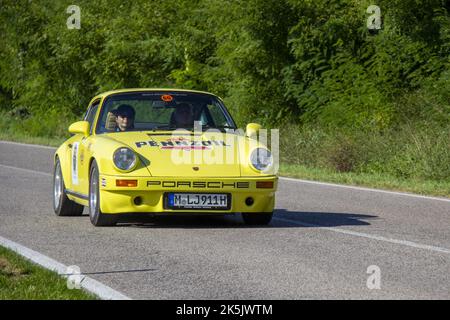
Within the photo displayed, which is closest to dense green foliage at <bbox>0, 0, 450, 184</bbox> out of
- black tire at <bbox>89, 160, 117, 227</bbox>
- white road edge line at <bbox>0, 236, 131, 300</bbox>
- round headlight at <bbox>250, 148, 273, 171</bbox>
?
round headlight at <bbox>250, 148, 273, 171</bbox>

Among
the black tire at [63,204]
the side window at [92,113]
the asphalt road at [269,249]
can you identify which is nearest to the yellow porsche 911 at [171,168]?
the asphalt road at [269,249]

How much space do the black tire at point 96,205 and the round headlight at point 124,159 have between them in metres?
0.39

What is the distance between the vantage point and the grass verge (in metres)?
7.43

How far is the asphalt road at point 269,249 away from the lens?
Answer: 797 centimetres

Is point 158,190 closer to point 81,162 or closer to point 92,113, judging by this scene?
point 81,162

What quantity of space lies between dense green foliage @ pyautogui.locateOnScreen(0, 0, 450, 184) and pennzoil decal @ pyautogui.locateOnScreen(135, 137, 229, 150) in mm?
7598

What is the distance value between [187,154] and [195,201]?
1.74ft

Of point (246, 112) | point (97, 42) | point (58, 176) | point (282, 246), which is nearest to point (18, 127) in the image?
point (97, 42)

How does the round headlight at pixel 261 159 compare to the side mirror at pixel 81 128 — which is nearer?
the round headlight at pixel 261 159

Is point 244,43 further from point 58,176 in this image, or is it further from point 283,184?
point 58,176

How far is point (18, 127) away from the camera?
41719mm

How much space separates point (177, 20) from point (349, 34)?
388 inches

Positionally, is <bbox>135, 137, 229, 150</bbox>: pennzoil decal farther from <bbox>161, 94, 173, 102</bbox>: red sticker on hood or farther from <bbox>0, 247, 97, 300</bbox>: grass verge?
<bbox>0, 247, 97, 300</bbox>: grass verge

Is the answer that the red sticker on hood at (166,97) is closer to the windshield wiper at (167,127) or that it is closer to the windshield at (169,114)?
the windshield at (169,114)
